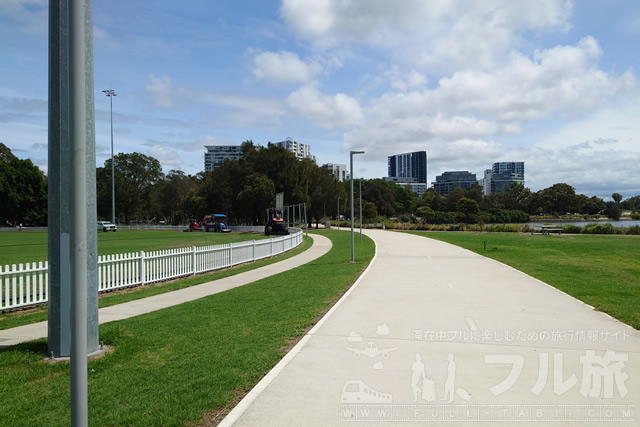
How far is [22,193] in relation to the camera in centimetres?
8488

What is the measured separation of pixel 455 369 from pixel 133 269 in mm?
11268

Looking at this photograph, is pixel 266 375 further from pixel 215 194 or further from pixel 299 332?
pixel 215 194

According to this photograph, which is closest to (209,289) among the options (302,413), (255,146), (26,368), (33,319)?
(33,319)

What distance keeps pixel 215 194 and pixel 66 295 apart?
8376 centimetres

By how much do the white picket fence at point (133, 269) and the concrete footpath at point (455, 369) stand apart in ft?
23.1

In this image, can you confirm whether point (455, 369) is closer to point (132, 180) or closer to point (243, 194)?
point (243, 194)

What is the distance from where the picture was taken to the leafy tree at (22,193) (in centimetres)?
8319

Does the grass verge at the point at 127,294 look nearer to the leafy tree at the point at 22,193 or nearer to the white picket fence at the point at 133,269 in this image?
the white picket fence at the point at 133,269

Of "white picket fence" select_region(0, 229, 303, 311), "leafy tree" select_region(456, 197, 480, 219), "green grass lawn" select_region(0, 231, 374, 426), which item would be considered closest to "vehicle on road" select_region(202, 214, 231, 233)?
"white picket fence" select_region(0, 229, 303, 311)

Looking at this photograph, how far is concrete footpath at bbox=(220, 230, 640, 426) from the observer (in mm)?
4449

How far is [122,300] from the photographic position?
1169 cm

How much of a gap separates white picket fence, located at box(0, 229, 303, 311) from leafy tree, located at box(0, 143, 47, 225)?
257 feet

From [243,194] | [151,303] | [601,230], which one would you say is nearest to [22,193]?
[243,194]

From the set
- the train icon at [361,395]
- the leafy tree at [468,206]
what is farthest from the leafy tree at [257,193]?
the train icon at [361,395]
